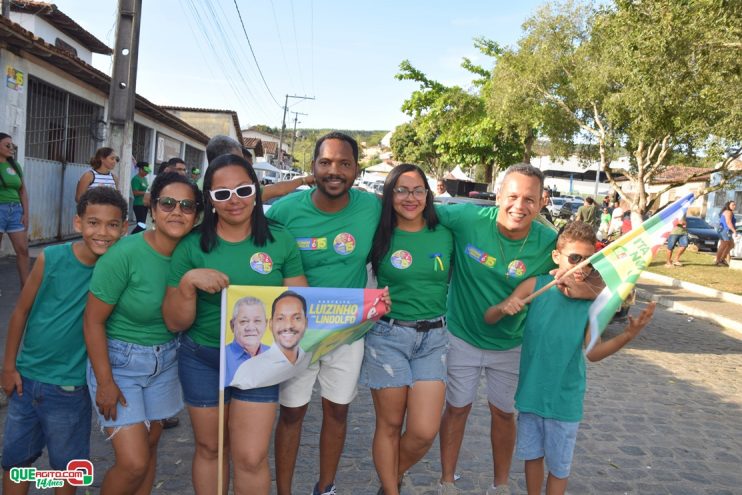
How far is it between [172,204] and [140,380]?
86 centimetres

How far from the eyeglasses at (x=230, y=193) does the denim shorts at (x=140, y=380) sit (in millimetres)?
754

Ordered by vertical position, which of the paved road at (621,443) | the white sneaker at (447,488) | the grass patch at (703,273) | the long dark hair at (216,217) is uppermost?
the long dark hair at (216,217)

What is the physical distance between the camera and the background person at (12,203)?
21.5ft

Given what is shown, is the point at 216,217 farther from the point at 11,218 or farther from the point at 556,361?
the point at 11,218

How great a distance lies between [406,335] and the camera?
3.38 m

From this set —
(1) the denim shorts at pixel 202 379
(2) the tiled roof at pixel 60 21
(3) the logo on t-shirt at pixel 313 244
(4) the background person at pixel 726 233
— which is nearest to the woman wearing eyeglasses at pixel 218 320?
(1) the denim shorts at pixel 202 379

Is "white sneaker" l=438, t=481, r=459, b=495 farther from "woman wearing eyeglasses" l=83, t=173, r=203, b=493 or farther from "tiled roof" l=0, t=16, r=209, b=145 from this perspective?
"tiled roof" l=0, t=16, r=209, b=145

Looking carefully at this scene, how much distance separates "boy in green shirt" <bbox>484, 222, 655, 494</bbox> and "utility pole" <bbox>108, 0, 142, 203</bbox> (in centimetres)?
723

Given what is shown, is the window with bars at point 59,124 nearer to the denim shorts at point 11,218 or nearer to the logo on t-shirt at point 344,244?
Result: the denim shorts at point 11,218

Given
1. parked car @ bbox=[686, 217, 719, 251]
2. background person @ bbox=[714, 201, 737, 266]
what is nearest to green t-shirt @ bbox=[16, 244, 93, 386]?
background person @ bbox=[714, 201, 737, 266]

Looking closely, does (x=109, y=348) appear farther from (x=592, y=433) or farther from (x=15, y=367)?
(x=592, y=433)

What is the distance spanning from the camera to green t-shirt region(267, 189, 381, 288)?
10.9 feet

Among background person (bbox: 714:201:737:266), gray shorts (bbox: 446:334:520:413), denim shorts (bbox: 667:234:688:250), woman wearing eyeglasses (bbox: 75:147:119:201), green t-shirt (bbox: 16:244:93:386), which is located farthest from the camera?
denim shorts (bbox: 667:234:688:250)

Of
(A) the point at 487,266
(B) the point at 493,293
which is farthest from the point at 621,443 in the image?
(A) the point at 487,266
